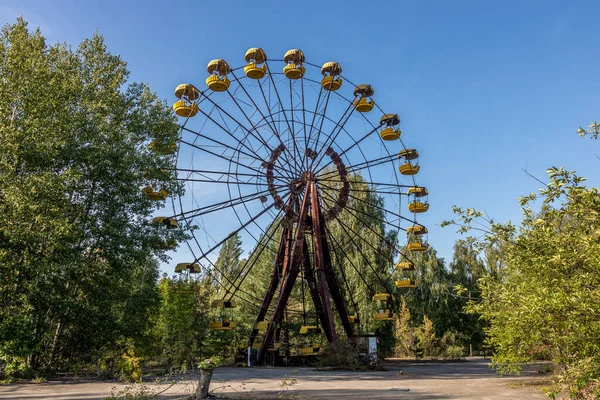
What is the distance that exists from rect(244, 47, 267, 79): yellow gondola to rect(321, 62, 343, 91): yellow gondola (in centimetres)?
276

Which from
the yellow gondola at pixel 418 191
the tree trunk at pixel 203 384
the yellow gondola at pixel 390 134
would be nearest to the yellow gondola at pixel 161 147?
the yellow gondola at pixel 390 134

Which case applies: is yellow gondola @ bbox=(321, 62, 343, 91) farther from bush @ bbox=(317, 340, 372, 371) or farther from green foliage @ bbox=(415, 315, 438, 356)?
green foliage @ bbox=(415, 315, 438, 356)

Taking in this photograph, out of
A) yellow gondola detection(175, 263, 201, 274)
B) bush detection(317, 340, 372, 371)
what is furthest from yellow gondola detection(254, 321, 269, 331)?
yellow gondola detection(175, 263, 201, 274)

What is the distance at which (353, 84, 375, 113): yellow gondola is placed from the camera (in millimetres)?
21156

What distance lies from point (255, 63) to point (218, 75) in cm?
167

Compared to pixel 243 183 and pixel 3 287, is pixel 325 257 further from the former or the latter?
pixel 3 287

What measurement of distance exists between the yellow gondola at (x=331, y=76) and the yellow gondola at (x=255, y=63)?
9.05 feet

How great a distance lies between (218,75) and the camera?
1944 centimetres

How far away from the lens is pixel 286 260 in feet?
67.4

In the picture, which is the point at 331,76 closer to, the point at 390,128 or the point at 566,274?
the point at 390,128

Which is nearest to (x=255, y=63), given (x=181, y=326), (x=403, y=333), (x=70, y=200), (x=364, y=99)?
(x=364, y=99)

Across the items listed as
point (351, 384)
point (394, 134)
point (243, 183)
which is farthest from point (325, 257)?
point (351, 384)

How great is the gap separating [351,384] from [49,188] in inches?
392

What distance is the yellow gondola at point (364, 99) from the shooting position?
69.4 ft
